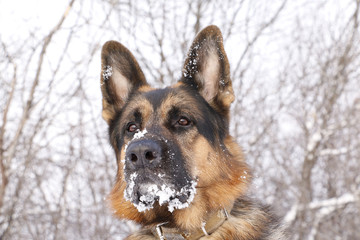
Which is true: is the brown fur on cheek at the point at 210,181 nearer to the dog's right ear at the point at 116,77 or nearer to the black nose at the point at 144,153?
the black nose at the point at 144,153

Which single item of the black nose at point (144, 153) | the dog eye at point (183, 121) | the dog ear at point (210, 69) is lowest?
the black nose at point (144, 153)

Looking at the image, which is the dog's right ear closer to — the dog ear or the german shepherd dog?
the german shepherd dog

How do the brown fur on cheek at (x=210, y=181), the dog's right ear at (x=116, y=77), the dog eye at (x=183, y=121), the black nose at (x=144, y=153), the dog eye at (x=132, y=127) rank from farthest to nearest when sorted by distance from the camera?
the dog's right ear at (x=116, y=77), the dog eye at (x=132, y=127), the dog eye at (x=183, y=121), the brown fur on cheek at (x=210, y=181), the black nose at (x=144, y=153)

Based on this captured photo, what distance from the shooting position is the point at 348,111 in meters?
9.54

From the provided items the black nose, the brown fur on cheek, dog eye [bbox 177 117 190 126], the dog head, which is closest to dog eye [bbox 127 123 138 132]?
the dog head

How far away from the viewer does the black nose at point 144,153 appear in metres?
2.38

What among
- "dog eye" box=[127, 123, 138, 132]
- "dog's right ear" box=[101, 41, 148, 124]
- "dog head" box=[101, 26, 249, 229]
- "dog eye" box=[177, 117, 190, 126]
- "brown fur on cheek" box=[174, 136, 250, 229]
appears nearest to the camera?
"dog head" box=[101, 26, 249, 229]

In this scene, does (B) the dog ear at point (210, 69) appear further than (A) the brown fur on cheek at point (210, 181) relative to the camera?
Yes

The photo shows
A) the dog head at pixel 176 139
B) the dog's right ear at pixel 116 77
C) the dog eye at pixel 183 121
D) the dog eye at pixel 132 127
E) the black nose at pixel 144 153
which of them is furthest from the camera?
A: the dog's right ear at pixel 116 77

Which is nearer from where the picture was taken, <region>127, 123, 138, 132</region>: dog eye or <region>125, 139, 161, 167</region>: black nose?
<region>125, 139, 161, 167</region>: black nose

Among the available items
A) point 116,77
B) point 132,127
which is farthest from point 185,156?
point 116,77

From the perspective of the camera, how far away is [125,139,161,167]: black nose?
2.38 meters

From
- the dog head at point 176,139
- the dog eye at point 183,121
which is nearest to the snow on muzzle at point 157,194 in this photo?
the dog head at point 176,139

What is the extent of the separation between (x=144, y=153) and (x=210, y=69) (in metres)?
1.35
